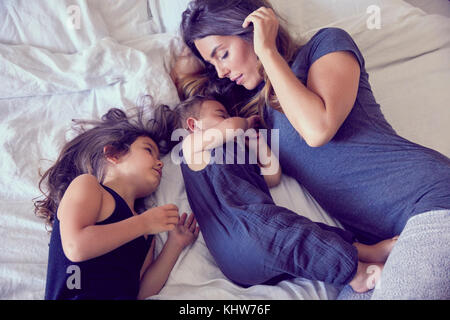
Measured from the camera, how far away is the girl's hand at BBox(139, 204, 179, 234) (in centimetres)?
87

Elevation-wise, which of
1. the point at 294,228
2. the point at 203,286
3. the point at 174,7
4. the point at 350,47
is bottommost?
the point at 203,286

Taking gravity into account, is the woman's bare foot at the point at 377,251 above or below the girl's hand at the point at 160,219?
below

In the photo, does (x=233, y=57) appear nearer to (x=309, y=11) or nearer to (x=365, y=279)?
(x=309, y=11)

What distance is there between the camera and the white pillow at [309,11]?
1.28 meters

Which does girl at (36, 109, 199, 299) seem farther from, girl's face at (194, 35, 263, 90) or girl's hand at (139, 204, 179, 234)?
girl's face at (194, 35, 263, 90)

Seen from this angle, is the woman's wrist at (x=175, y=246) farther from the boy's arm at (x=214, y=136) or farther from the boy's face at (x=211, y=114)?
the boy's face at (x=211, y=114)

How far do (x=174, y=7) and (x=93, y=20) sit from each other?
10.3 inches

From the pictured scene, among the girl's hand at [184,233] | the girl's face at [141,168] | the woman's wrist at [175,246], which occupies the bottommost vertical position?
the woman's wrist at [175,246]

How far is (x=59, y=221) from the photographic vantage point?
867 millimetres

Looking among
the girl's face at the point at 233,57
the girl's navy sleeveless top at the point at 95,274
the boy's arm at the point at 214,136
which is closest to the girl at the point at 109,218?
the girl's navy sleeveless top at the point at 95,274

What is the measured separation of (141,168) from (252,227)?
343 millimetres
